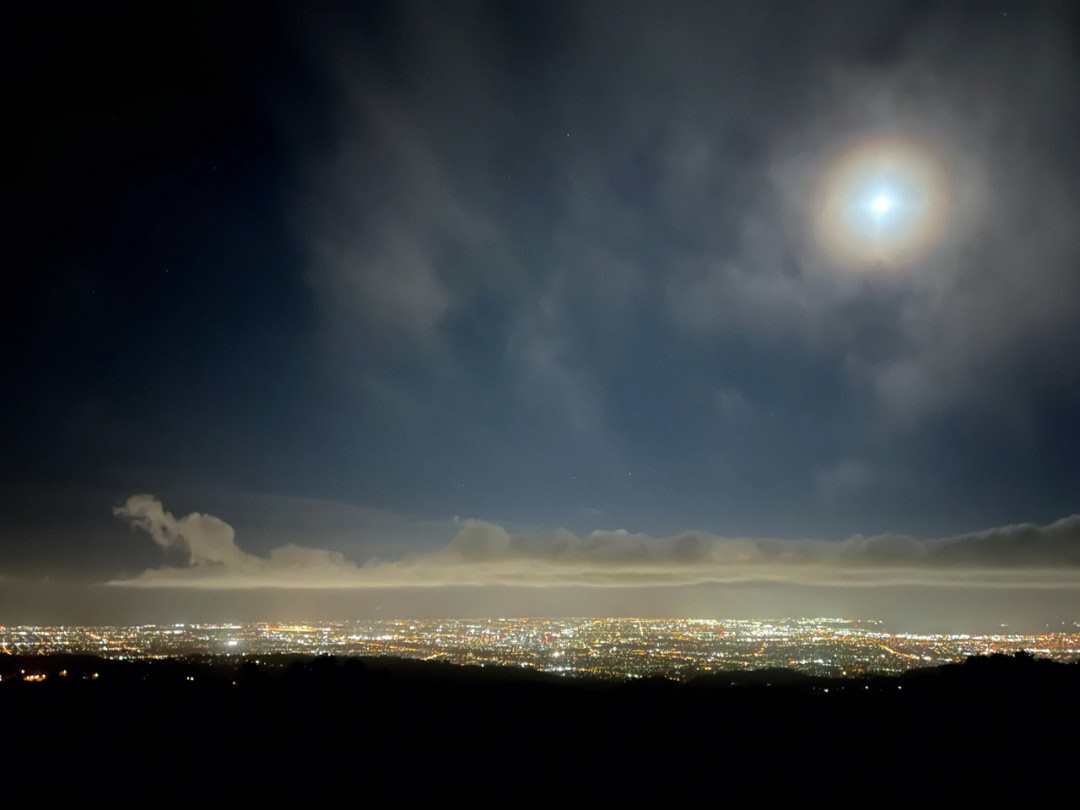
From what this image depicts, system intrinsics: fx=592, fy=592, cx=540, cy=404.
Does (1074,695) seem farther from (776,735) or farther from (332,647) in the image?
(332,647)

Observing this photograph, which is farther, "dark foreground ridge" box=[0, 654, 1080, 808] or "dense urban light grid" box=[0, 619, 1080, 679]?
"dense urban light grid" box=[0, 619, 1080, 679]

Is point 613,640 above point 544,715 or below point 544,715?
below

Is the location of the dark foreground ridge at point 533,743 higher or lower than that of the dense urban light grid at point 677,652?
higher

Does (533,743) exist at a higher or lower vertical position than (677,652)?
higher

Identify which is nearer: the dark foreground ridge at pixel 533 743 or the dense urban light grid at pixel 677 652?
the dark foreground ridge at pixel 533 743

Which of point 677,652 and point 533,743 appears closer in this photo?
point 533,743

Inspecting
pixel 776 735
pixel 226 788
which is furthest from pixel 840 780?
pixel 226 788

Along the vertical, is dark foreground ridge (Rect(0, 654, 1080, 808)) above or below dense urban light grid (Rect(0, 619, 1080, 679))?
above

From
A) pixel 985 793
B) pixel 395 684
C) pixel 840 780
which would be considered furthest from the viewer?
pixel 395 684
